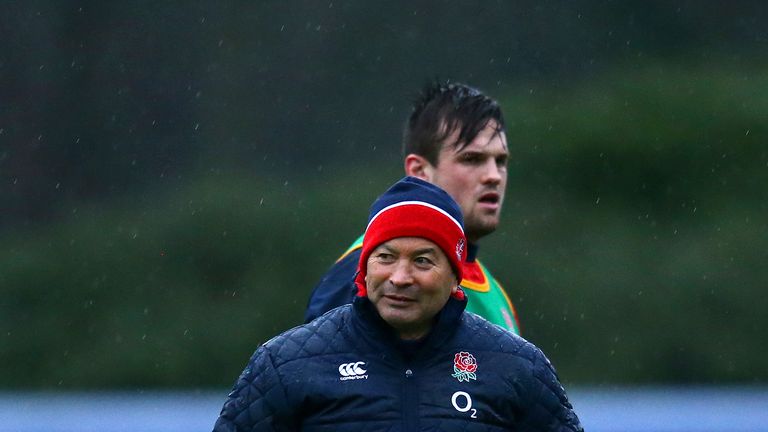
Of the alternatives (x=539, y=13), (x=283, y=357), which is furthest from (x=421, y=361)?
(x=539, y=13)

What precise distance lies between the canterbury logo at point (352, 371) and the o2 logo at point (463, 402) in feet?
0.73

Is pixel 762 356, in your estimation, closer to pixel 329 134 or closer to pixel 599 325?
pixel 599 325

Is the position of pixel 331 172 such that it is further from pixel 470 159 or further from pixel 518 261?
pixel 470 159

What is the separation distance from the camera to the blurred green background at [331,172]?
1265cm

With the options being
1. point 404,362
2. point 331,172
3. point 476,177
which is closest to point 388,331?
point 404,362

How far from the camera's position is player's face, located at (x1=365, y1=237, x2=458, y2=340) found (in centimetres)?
343

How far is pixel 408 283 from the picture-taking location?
3.42 metres

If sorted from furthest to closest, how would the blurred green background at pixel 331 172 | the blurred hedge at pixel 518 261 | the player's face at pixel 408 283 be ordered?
1. the blurred green background at pixel 331 172
2. the blurred hedge at pixel 518 261
3. the player's face at pixel 408 283

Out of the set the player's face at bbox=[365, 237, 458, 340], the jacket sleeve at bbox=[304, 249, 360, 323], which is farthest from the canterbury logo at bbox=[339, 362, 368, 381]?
the jacket sleeve at bbox=[304, 249, 360, 323]

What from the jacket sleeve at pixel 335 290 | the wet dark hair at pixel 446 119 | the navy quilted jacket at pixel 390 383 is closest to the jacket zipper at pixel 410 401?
the navy quilted jacket at pixel 390 383

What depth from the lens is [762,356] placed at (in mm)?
12562

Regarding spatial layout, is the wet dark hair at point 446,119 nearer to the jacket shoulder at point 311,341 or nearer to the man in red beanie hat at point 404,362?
the man in red beanie hat at point 404,362

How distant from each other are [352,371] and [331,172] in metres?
11.5

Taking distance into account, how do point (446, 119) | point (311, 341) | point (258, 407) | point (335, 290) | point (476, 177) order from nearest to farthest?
point (258, 407) < point (311, 341) < point (335, 290) < point (476, 177) < point (446, 119)
